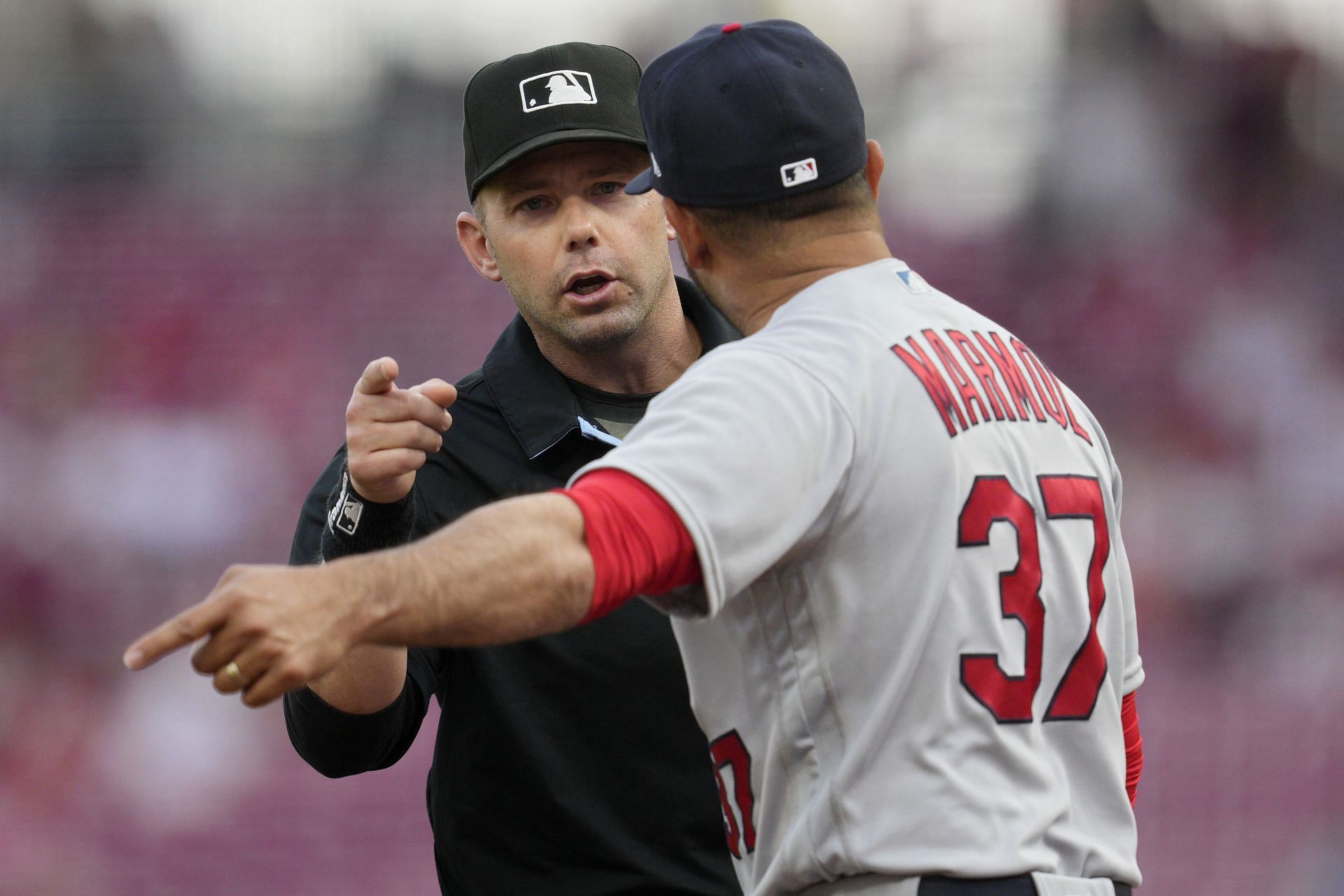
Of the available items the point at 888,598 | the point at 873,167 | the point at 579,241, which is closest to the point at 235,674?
the point at 888,598

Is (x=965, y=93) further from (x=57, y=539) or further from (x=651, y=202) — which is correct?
(x=651, y=202)

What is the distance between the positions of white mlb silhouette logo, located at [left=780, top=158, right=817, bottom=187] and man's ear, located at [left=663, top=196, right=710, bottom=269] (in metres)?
0.15

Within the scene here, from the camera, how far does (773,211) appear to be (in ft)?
6.69

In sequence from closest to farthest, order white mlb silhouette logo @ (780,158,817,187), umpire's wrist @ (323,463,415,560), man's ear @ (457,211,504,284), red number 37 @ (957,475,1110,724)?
red number 37 @ (957,475,1110,724) → white mlb silhouette logo @ (780,158,817,187) → umpire's wrist @ (323,463,415,560) → man's ear @ (457,211,504,284)

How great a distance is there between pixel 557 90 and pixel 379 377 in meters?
0.91

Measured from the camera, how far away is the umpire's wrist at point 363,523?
96.3 inches

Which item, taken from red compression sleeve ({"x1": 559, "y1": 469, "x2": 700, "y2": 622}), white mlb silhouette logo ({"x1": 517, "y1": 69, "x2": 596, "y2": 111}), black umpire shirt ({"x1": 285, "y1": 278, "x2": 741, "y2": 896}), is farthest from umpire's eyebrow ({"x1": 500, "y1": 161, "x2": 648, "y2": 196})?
red compression sleeve ({"x1": 559, "y1": 469, "x2": 700, "y2": 622})

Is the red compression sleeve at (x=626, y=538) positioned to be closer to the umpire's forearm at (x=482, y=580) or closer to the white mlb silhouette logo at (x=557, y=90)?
A: the umpire's forearm at (x=482, y=580)

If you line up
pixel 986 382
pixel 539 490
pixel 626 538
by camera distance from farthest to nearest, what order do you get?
pixel 539 490
pixel 986 382
pixel 626 538

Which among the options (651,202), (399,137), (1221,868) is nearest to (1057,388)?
(651,202)

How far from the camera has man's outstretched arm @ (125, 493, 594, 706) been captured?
154 centimetres

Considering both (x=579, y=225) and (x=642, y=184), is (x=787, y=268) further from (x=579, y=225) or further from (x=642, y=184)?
(x=579, y=225)

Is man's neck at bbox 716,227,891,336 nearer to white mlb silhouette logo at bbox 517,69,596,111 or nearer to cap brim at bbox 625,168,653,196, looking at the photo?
cap brim at bbox 625,168,653,196

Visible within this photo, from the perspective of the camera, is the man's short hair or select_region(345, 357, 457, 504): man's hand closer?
the man's short hair
